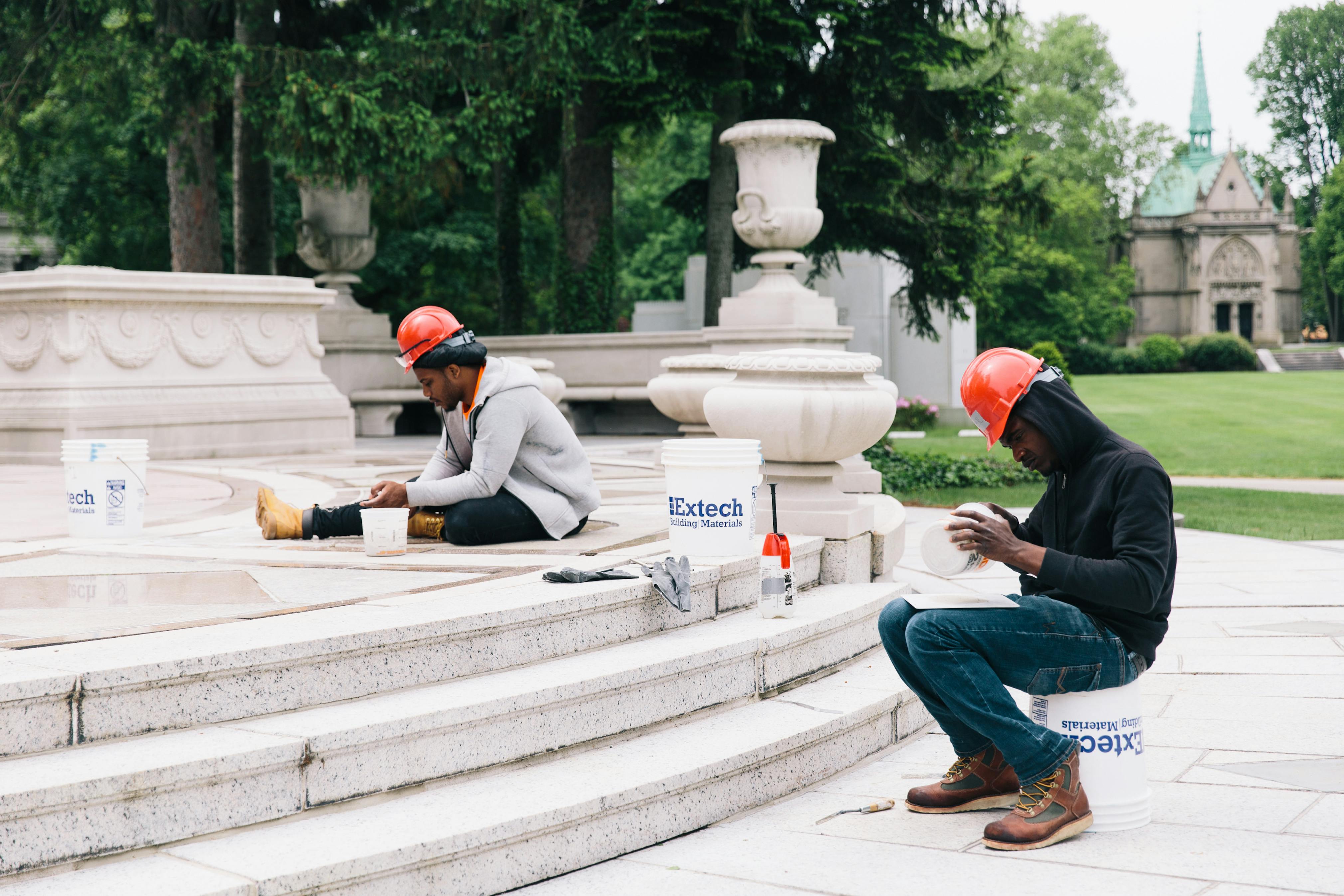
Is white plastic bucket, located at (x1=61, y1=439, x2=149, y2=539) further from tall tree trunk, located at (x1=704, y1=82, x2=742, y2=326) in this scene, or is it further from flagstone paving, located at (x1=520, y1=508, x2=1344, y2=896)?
tall tree trunk, located at (x1=704, y1=82, x2=742, y2=326)

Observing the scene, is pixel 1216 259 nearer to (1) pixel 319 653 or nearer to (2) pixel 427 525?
(2) pixel 427 525

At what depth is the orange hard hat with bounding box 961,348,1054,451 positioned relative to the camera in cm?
373

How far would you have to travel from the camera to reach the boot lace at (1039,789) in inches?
150

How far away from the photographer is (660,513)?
754 cm

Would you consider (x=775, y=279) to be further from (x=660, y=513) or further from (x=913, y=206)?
(x=913, y=206)

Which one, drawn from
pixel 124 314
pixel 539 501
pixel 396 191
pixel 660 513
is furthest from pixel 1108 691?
pixel 396 191

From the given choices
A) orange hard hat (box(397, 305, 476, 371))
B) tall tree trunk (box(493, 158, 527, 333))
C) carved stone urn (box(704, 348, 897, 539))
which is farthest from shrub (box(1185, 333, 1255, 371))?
orange hard hat (box(397, 305, 476, 371))

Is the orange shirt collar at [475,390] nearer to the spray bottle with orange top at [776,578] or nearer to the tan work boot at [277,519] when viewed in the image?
the tan work boot at [277,519]

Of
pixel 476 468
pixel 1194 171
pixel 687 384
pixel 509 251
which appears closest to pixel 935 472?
pixel 687 384

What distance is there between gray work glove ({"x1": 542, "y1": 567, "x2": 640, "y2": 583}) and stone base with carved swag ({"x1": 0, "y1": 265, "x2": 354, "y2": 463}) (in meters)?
8.08

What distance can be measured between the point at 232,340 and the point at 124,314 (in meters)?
1.22

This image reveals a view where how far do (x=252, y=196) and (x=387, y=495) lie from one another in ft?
52.6

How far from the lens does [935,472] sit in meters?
15.5

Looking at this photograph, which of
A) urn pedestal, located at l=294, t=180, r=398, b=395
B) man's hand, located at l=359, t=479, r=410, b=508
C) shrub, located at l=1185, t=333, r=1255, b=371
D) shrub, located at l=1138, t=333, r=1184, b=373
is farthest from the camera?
shrub, located at l=1185, t=333, r=1255, b=371
